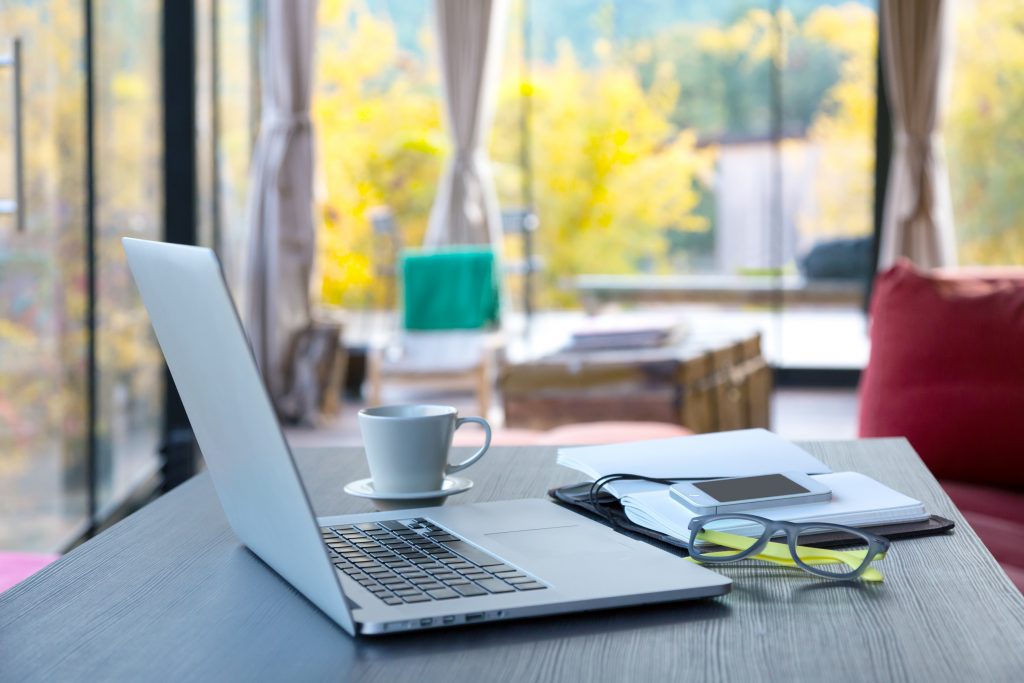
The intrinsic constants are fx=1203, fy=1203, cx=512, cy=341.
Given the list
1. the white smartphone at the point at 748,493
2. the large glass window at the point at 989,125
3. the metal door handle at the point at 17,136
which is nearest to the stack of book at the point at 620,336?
the metal door handle at the point at 17,136

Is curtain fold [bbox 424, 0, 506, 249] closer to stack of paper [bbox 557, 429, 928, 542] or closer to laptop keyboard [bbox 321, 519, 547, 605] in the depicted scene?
stack of paper [bbox 557, 429, 928, 542]

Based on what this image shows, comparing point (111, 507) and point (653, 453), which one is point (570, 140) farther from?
point (653, 453)

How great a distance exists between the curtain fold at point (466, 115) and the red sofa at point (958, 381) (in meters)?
3.91

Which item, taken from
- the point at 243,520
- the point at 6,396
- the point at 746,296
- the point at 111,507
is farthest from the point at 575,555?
the point at 746,296

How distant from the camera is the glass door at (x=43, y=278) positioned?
280cm

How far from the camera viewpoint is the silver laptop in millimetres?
832

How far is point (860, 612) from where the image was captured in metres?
0.88

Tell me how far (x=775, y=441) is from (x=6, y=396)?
6.95 feet

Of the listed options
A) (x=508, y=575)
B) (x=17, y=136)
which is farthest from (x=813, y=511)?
(x=17, y=136)

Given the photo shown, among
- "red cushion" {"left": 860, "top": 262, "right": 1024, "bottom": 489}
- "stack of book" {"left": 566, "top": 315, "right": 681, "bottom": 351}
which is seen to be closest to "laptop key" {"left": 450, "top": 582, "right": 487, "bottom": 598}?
"red cushion" {"left": 860, "top": 262, "right": 1024, "bottom": 489}

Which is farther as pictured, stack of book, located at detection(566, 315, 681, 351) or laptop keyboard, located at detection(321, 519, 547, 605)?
stack of book, located at detection(566, 315, 681, 351)

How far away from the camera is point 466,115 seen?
21.0 feet

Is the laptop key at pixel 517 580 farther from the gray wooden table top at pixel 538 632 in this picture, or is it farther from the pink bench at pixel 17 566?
the pink bench at pixel 17 566

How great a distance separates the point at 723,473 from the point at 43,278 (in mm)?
2382
